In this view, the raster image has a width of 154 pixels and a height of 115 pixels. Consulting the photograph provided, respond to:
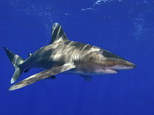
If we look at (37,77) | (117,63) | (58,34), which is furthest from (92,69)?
(58,34)

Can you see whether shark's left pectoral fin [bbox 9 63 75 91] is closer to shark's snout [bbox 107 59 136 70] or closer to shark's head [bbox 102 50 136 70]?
shark's head [bbox 102 50 136 70]

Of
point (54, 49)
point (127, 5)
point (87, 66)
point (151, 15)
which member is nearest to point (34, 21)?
point (127, 5)

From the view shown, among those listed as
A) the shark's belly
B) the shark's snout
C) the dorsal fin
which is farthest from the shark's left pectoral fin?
the dorsal fin

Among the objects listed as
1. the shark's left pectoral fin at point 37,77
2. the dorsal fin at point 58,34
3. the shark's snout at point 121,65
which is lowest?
the shark's left pectoral fin at point 37,77

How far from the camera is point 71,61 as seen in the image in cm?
433

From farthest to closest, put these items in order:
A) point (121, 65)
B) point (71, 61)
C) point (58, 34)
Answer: point (58, 34)
point (71, 61)
point (121, 65)

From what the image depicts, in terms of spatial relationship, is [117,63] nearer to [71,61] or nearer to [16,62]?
[71,61]

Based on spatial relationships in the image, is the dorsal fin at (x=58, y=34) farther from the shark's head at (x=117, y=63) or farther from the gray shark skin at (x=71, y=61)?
the shark's head at (x=117, y=63)

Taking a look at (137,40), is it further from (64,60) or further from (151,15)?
(64,60)

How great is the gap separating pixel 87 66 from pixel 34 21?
2066 centimetres

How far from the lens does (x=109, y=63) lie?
3.36m

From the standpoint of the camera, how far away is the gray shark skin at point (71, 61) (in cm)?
332

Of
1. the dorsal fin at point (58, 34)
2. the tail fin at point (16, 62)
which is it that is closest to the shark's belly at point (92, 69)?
the dorsal fin at point (58, 34)

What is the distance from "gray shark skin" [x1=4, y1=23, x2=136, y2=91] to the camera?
3.32 m
